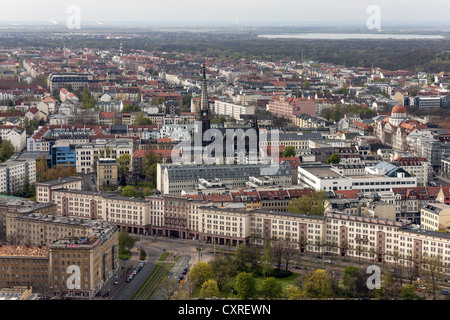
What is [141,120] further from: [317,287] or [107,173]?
[317,287]

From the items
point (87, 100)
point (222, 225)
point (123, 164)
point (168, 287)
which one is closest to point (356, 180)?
point (222, 225)

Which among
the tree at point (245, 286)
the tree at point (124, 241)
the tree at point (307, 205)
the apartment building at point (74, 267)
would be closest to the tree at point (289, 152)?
the tree at point (307, 205)

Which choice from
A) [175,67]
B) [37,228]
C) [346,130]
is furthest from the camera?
[175,67]

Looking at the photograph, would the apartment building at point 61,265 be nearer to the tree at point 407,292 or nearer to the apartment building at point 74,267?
the apartment building at point 74,267

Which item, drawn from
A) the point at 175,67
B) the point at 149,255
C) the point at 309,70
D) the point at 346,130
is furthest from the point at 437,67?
the point at 149,255

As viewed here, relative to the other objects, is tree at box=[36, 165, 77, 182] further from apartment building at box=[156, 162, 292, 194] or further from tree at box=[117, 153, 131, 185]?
apartment building at box=[156, 162, 292, 194]

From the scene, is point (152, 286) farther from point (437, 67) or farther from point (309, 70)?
point (437, 67)

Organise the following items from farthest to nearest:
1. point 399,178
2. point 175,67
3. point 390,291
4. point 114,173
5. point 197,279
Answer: point 175,67 → point 114,173 → point 399,178 → point 197,279 → point 390,291
